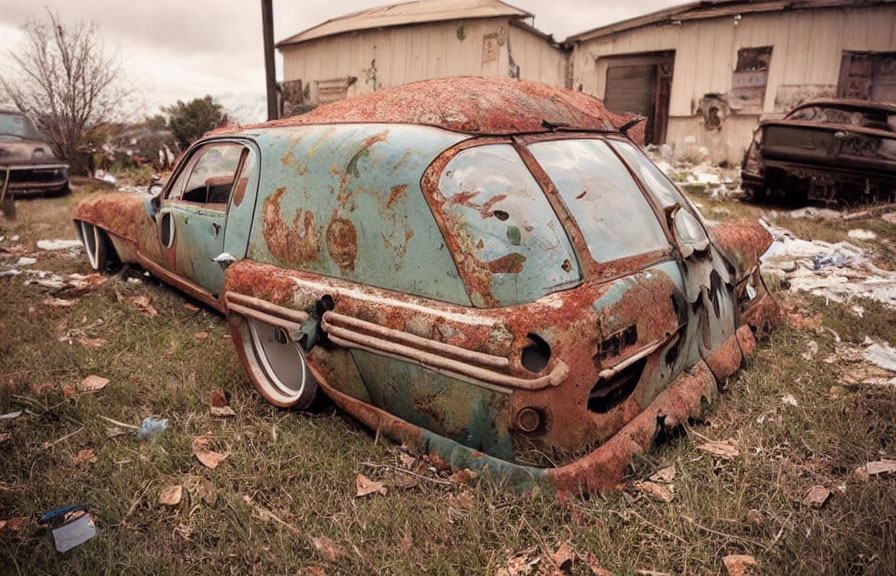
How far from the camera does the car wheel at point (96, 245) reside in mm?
4848

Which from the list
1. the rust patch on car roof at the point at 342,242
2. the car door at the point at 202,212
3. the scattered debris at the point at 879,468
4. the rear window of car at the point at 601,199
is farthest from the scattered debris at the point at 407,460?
the scattered debris at the point at 879,468

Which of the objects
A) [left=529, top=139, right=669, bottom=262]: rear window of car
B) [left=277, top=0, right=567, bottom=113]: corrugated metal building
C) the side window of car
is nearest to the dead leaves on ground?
[left=529, top=139, right=669, bottom=262]: rear window of car

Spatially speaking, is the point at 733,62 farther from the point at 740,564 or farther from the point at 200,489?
the point at 200,489

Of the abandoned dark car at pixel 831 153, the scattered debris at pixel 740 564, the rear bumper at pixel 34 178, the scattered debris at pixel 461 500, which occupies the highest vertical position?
the abandoned dark car at pixel 831 153

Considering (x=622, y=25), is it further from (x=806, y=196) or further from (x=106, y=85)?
(x=106, y=85)

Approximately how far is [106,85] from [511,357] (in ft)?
51.1

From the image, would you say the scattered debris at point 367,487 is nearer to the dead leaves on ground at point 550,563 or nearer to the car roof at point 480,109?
the dead leaves on ground at point 550,563

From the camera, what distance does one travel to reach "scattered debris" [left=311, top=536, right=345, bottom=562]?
6.07 feet

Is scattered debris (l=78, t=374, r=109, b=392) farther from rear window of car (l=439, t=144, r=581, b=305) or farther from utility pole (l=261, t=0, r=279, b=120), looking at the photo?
utility pole (l=261, t=0, r=279, b=120)

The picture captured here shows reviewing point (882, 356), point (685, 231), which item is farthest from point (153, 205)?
point (882, 356)

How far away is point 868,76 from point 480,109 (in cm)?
1250

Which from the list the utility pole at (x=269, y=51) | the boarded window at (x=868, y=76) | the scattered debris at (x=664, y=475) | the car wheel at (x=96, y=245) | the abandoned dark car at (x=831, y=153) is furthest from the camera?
the boarded window at (x=868, y=76)

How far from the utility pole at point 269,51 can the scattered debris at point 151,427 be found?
6416 mm

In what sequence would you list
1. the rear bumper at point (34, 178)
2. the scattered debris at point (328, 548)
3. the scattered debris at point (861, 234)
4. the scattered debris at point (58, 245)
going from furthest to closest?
1. the rear bumper at point (34, 178)
2. the scattered debris at point (861, 234)
3. the scattered debris at point (58, 245)
4. the scattered debris at point (328, 548)
